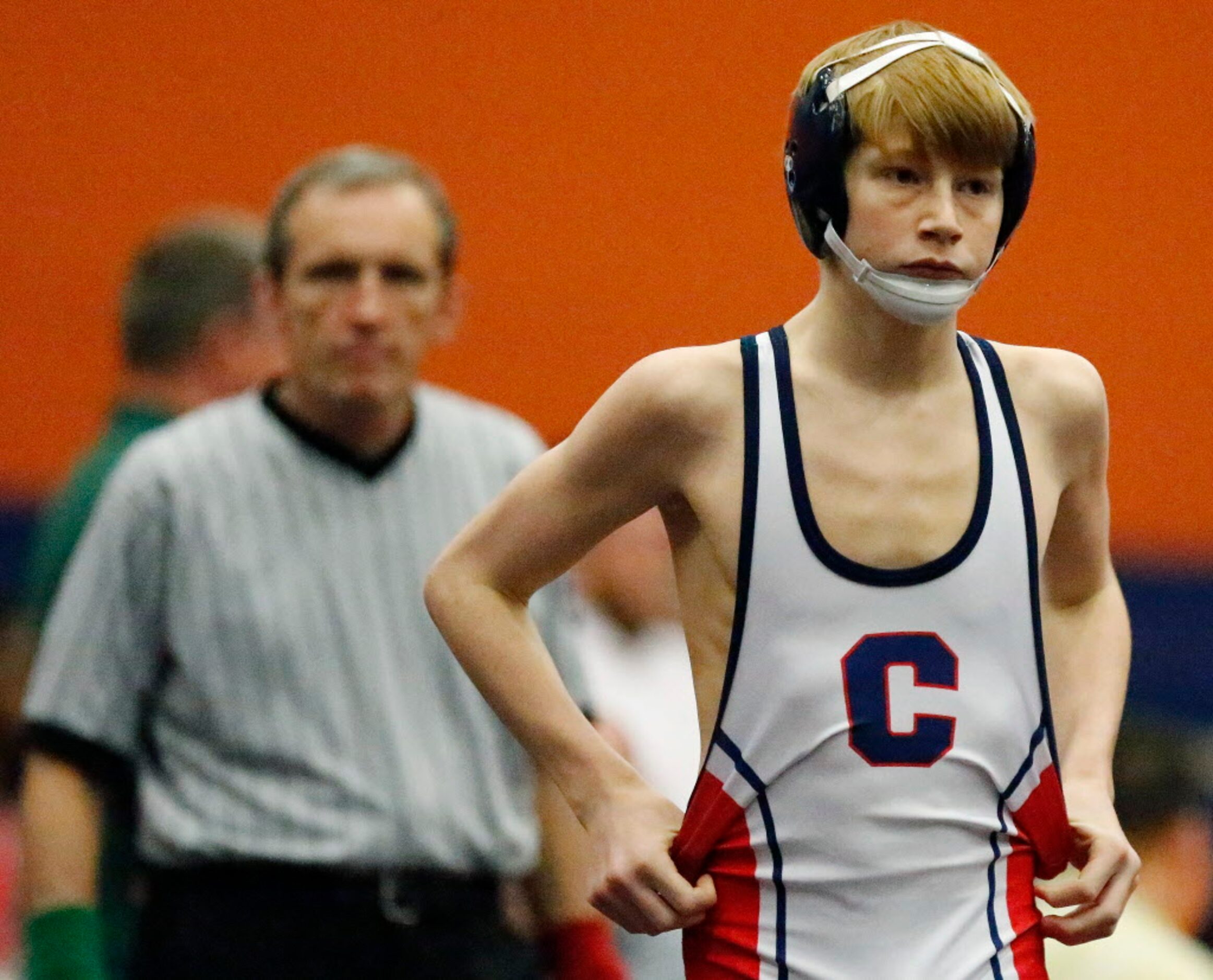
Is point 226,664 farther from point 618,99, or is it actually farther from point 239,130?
point 239,130

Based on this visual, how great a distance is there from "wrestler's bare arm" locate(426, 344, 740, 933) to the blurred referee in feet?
3.17

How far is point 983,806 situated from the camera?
204 cm

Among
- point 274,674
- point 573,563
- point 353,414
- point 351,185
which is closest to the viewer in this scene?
point 573,563

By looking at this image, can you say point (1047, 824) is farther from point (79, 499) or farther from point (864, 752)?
point (79, 499)

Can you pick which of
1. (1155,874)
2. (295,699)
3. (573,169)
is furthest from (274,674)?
(573,169)

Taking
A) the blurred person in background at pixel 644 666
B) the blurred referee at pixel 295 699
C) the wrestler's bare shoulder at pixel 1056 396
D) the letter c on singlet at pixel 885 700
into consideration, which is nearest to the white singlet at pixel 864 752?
the letter c on singlet at pixel 885 700

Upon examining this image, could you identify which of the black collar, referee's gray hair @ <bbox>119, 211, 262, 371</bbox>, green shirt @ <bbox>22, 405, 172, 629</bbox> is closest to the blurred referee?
→ the black collar

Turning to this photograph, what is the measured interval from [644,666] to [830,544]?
108 inches

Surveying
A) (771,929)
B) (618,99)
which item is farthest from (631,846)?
(618,99)

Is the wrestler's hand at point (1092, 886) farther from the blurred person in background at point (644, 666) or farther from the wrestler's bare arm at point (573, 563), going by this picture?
the blurred person in background at point (644, 666)

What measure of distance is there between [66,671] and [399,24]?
3401 millimetres

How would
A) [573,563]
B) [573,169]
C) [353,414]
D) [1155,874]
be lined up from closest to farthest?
[573,563], [353,414], [1155,874], [573,169]

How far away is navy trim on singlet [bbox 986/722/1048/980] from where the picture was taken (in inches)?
79.4

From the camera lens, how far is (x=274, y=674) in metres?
3.14
